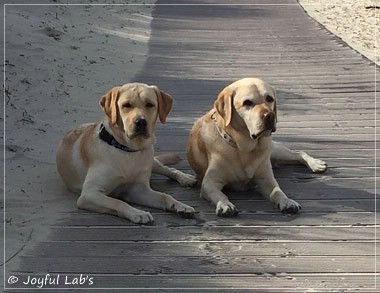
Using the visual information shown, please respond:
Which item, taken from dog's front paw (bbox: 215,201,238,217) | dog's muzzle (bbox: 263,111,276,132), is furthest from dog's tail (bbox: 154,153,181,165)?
dog's muzzle (bbox: 263,111,276,132)

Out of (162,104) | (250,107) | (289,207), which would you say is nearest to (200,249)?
(289,207)

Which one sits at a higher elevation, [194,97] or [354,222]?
[354,222]

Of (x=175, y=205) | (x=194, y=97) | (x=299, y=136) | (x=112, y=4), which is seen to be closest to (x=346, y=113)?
(x=299, y=136)

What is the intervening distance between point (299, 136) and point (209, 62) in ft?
12.7

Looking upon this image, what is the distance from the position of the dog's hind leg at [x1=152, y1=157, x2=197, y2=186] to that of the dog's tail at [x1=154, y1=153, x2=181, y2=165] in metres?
0.07

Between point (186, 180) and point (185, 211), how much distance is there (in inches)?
28.4

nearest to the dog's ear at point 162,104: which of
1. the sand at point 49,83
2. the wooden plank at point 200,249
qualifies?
the sand at point 49,83

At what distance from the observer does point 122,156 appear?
5.06 metres

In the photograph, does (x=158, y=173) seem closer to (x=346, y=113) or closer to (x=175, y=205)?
(x=175, y=205)

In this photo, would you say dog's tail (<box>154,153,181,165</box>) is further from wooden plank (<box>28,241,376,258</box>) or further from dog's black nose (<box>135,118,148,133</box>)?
wooden plank (<box>28,241,376,258</box>)

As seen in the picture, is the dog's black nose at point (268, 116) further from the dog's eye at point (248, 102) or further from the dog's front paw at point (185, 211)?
the dog's front paw at point (185, 211)

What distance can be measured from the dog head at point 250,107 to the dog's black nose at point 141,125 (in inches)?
19.9

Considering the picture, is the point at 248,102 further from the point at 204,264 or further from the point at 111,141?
the point at 204,264

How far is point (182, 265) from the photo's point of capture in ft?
13.5
